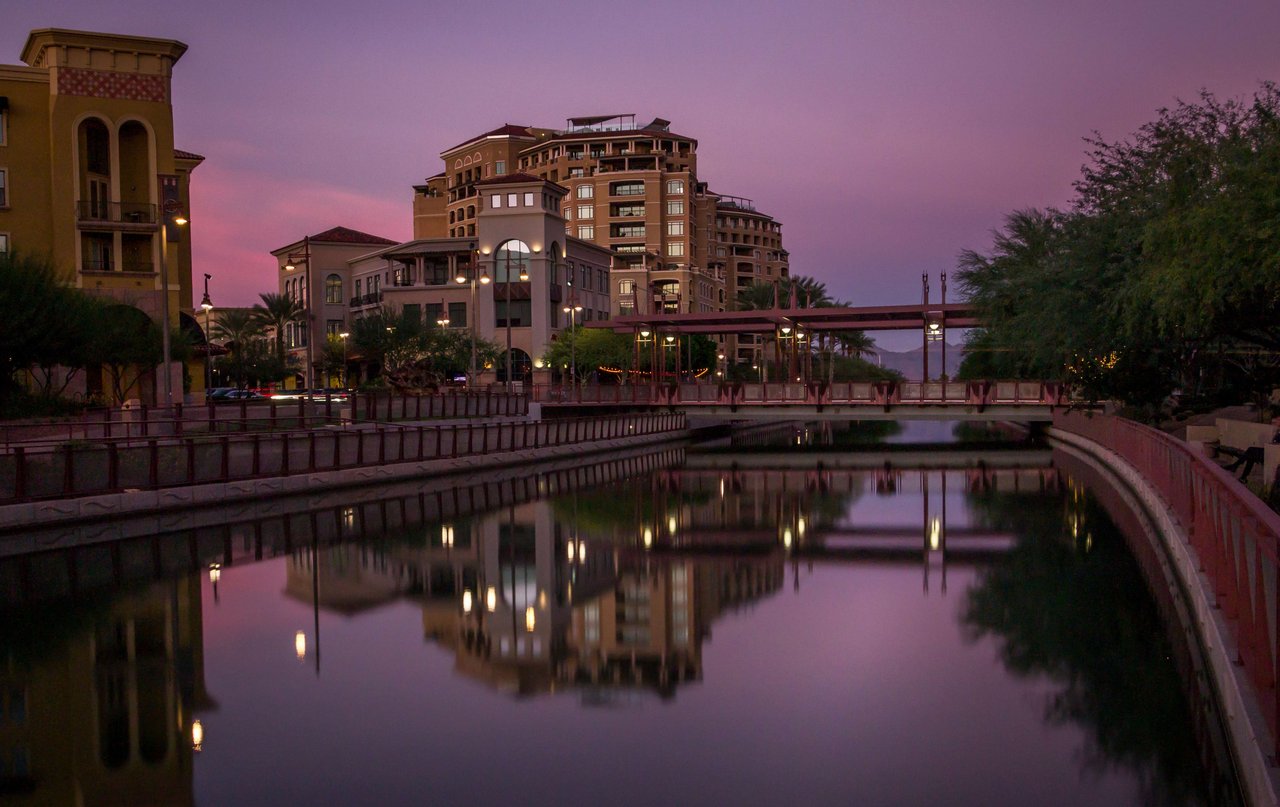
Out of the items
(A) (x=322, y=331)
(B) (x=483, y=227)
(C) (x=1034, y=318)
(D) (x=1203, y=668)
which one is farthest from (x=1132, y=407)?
(A) (x=322, y=331)

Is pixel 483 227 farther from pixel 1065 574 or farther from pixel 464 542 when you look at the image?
pixel 1065 574

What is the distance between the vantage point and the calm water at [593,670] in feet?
34.2

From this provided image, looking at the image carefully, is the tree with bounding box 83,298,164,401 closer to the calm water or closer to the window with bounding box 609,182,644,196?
the calm water

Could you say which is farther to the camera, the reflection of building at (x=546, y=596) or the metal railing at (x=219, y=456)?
the metal railing at (x=219, y=456)

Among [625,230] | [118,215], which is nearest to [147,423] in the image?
[118,215]

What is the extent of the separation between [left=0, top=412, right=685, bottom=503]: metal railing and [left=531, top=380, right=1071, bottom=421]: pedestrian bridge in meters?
15.9

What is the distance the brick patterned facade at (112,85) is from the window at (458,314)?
38712mm

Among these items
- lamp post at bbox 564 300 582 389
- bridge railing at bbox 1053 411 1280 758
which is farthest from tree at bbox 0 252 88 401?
bridge railing at bbox 1053 411 1280 758

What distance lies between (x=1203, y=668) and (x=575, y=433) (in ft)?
136

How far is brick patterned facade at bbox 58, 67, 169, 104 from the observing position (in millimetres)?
53344

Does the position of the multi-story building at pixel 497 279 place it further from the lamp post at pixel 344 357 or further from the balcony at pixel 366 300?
the lamp post at pixel 344 357

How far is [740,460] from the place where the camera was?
53.9 metres

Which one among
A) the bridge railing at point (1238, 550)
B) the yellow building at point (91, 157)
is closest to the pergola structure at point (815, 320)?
the yellow building at point (91, 157)

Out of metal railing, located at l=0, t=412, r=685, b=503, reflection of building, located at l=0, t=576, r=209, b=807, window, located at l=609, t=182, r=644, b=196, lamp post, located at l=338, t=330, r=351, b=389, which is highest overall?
window, located at l=609, t=182, r=644, b=196
